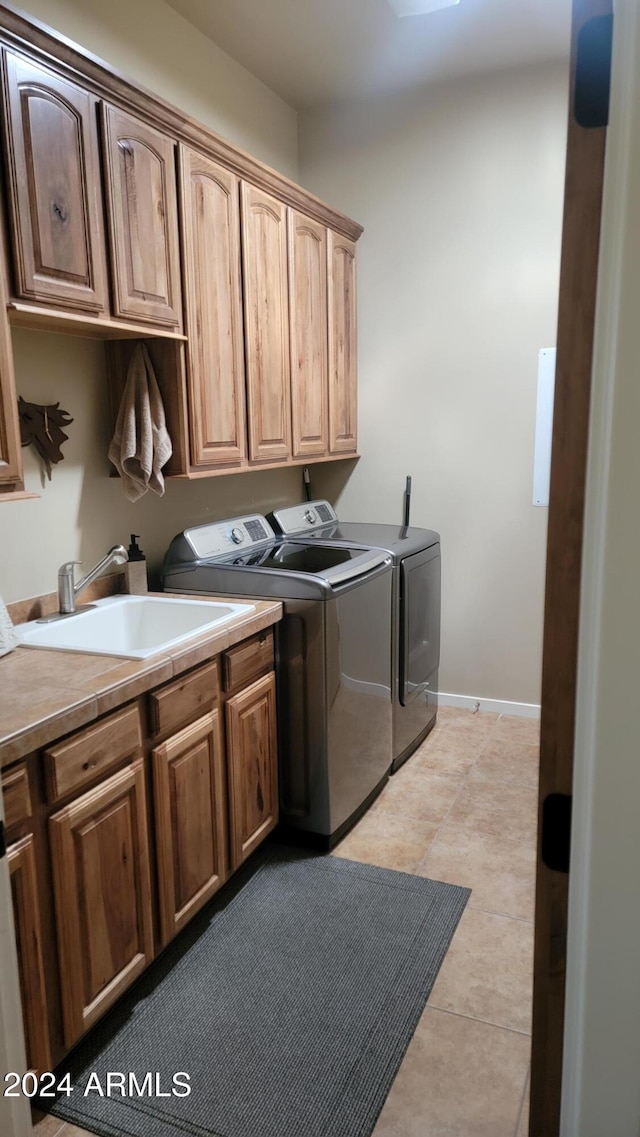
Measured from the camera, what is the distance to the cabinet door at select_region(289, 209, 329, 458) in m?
3.13

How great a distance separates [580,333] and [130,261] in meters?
1.80

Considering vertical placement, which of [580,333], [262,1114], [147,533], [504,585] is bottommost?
[262,1114]

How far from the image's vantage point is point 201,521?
3.10 meters

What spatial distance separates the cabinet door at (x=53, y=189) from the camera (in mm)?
1782

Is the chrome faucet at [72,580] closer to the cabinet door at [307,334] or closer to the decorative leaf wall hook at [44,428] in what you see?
the decorative leaf wall hook at [44,428]

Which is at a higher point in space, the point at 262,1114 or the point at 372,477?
the point at 372,477

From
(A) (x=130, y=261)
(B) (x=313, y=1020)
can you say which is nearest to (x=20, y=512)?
(A) (x=130, y=261)

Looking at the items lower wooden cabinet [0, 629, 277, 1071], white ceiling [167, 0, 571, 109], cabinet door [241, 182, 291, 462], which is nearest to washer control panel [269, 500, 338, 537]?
cabinet door [241, 182, 291, 462]

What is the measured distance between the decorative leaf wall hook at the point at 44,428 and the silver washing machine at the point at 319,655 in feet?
1.95

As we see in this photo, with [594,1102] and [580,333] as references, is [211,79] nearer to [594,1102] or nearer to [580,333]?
[580,333]

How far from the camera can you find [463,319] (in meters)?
3.57

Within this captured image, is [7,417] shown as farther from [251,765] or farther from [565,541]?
[565,541]

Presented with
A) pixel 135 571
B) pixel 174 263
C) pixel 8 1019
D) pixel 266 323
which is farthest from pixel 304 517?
pixel 8 1019

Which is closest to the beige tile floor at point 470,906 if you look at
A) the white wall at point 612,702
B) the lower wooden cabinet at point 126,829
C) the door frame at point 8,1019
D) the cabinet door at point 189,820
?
the lower wooden cabinet at point 126,829
